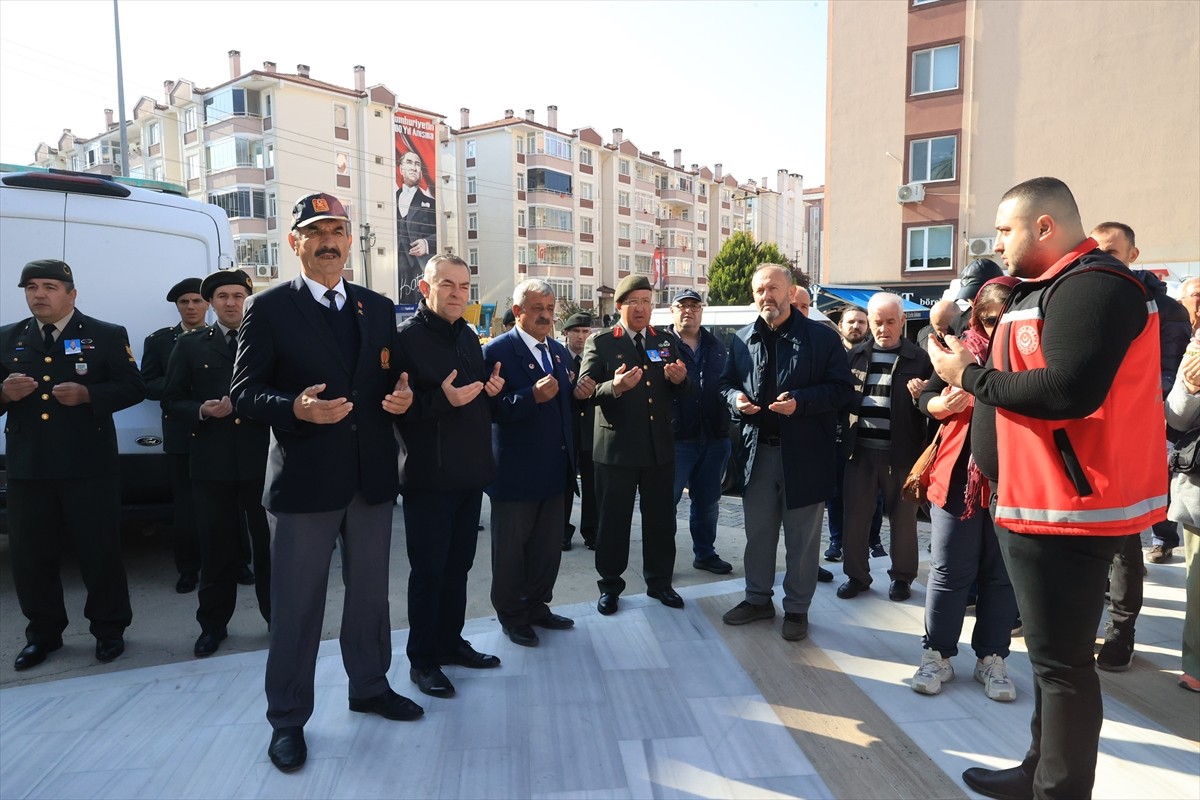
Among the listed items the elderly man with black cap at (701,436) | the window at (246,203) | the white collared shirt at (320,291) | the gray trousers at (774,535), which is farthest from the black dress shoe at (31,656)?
the window at (246,203)

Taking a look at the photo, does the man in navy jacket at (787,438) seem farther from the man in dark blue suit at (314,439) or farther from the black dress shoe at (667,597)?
the man in dark blue suit at (314,439)

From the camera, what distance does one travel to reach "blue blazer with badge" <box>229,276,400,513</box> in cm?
297

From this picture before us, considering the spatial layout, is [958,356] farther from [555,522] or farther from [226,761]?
[226,761]

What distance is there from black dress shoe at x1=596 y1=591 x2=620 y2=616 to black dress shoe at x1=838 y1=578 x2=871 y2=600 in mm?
1458

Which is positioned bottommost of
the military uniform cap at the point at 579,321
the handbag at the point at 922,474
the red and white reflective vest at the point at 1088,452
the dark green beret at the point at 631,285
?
the handbag at the point at 922,474

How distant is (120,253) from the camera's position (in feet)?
18.1

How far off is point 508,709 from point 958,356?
235 cm

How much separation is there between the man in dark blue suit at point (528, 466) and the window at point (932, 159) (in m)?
22.2

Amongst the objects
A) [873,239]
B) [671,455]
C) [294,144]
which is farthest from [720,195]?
[671,455]

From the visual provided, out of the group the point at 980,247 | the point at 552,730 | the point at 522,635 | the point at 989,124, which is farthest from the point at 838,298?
the point at 552,730

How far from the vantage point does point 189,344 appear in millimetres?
4773

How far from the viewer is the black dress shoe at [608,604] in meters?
4.64

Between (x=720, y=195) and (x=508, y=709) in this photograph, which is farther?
(x=720, y=195)

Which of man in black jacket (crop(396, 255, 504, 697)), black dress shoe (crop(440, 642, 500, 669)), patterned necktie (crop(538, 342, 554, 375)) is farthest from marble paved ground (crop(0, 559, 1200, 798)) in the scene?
patterned necktie (crop(538, 342, 554, 375))
